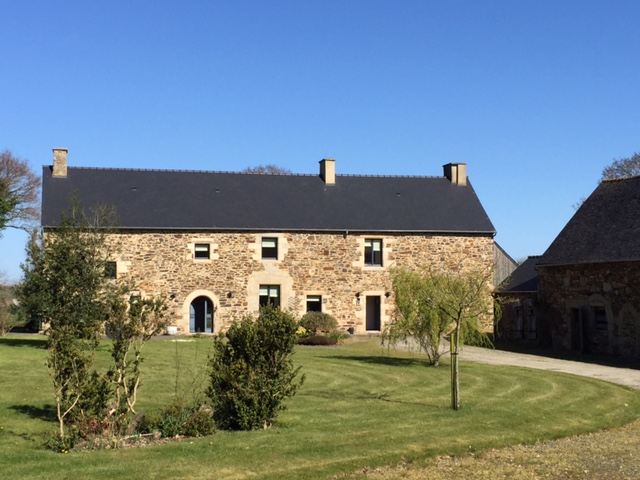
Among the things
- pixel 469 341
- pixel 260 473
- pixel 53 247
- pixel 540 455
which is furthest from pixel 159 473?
pixel 53 247

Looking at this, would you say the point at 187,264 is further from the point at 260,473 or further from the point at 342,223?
the point at 260,473

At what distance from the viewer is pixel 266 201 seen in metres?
35.1

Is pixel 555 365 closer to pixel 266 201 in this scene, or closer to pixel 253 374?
pixel 253 374

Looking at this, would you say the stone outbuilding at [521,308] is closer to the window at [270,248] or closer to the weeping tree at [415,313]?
the window at [270,248]

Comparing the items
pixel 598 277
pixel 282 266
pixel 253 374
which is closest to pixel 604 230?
pixel 598 277

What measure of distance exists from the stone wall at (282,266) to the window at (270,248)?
24 cm

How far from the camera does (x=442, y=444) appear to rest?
1123cm

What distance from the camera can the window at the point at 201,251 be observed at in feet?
108

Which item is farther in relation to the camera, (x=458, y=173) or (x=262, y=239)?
(x=458, y=173)

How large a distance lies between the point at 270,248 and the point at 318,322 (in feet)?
12.6

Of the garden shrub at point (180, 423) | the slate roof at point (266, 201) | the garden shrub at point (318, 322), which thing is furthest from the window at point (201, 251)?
the garden shrub at point (180, 423)

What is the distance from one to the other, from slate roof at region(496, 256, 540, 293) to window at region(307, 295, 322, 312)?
7.57m

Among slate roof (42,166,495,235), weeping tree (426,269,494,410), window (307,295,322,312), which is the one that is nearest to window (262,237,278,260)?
slate roof (42,166,495,235)

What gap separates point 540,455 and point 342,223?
23.6m
